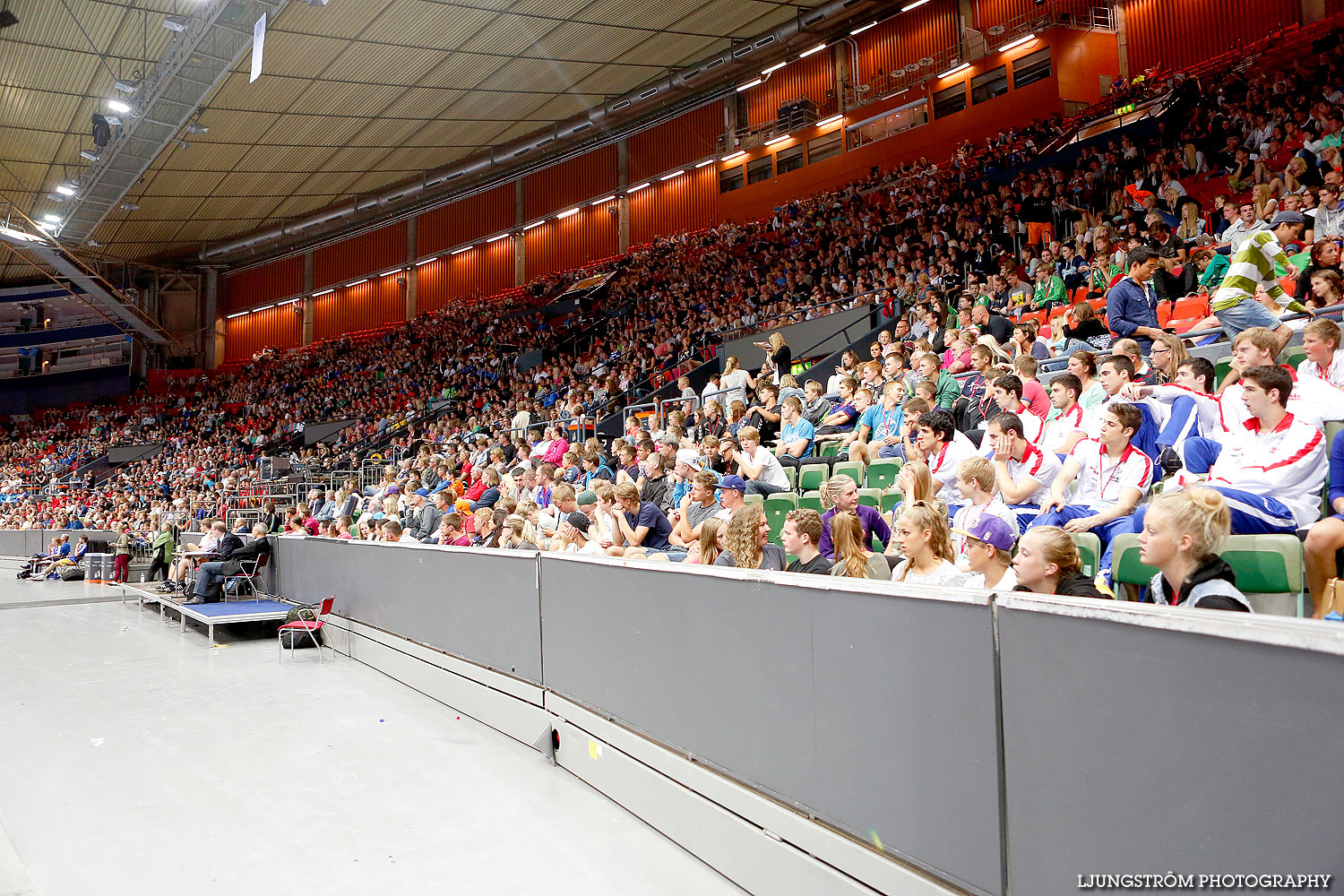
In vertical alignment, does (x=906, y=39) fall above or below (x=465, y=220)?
above

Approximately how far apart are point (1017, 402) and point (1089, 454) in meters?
1.19

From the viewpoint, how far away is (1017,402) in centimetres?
566

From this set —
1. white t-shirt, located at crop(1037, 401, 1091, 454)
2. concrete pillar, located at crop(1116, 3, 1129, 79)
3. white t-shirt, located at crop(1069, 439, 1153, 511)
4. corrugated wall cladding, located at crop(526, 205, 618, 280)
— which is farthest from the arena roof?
white t-shirt, located at crop(1069, 439, 1153, 511)

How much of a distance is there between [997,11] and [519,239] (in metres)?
A: 15.3

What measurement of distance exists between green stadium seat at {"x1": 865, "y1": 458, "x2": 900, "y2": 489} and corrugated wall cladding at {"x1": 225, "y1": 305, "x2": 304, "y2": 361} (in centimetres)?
3171

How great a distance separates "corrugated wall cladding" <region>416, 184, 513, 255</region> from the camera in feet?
90.9

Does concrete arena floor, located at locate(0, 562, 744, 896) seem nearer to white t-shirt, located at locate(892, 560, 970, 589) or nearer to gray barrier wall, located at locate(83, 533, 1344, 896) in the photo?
gray barrier wall, located at locate(83, 533, 1344, 896)

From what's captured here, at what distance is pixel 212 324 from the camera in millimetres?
35875

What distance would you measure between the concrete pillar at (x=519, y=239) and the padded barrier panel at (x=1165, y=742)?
86.5 ft

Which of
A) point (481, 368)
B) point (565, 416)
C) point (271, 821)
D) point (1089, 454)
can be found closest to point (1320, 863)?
point (1089, 454)

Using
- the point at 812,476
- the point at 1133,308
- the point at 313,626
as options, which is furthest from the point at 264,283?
the point at 1133,308

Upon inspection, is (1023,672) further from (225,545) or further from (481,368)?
(481,368)

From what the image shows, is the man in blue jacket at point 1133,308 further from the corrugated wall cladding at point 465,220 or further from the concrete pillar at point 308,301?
the concrete pillar at point 308,301

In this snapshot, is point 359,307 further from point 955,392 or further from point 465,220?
point 955,392
